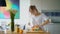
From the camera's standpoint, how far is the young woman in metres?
2.40

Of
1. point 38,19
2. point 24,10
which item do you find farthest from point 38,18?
point 24,10

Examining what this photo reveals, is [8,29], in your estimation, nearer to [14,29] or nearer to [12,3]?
[14,29]

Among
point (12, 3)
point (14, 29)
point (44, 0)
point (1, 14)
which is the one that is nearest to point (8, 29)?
point (14, 29)

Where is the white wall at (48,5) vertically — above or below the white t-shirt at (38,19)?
above

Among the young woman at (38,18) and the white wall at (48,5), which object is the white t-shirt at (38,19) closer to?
the young woman at (38,18)

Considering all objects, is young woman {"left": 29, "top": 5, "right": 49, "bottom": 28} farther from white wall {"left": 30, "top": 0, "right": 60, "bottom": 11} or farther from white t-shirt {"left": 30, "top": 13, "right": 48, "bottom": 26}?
white wall {"left": 30, "top": 0, "right": 60, "bottom": 11}

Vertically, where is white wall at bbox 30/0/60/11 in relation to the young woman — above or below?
above

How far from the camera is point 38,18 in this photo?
2.41 meters

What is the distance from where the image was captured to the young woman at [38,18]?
2403 mm

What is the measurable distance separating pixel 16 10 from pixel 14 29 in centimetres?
30

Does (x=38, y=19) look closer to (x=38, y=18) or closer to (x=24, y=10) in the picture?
(x=38, y=18)

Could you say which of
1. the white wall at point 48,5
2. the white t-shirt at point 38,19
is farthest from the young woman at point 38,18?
the white wall at point 48,5

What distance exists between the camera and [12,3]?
2.41 meters

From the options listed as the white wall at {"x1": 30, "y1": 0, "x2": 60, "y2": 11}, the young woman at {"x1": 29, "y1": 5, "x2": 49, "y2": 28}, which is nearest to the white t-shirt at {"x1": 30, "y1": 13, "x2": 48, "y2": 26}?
the young woman at {"x1": 29, "y1": 5, "x2": 49, "y2": 28}
